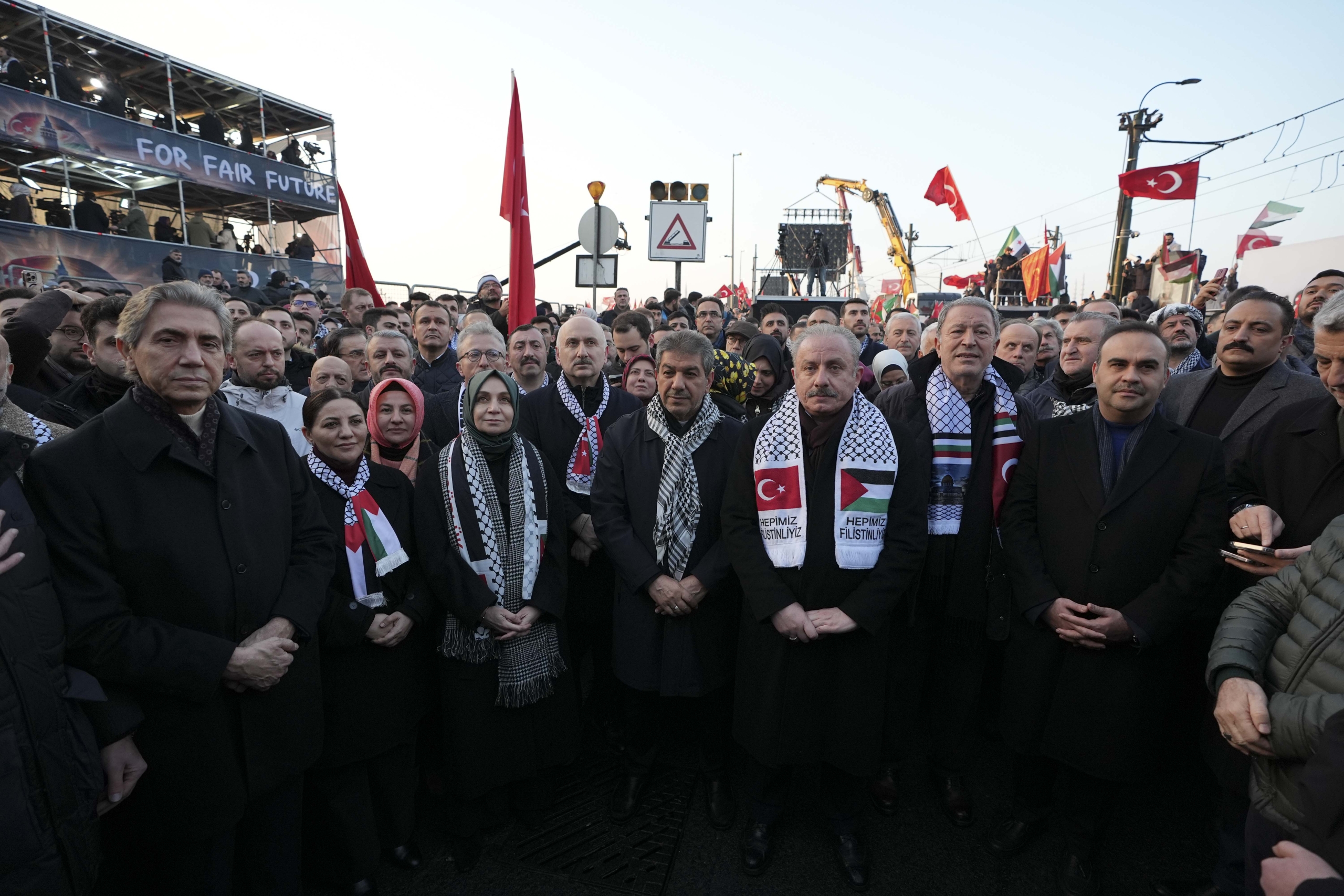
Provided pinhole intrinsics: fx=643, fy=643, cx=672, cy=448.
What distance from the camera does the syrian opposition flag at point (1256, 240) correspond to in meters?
18.0

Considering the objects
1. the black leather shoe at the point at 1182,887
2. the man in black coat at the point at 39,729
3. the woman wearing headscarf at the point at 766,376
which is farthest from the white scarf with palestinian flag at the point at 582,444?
the black leather shoe at the point at 1182,887

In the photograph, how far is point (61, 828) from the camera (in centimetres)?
160

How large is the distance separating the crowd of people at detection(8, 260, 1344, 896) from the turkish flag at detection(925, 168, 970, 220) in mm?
14858

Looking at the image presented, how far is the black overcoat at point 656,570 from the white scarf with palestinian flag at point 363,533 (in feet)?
2.98

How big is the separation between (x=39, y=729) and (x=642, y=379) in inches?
124

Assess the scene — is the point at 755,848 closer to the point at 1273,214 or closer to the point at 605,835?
the point at 605,835

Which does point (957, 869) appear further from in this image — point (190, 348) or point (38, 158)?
point (38, 158)

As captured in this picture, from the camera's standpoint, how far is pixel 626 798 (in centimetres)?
299

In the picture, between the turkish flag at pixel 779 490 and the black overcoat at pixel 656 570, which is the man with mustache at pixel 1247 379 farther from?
the black overcoat at pixel 656 570

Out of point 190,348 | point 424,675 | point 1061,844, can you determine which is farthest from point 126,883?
point 1061,844

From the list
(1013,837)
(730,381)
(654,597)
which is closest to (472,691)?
(654,597)

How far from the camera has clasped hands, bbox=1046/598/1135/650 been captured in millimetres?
2395

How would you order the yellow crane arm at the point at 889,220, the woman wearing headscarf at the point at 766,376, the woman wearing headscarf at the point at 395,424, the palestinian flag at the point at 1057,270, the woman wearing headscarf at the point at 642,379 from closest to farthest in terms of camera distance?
the woman wearing headscarf at the point at 395,424 → the woman wearing headscarf at the point at 642,379 → the woman wearing headscarf at the point at 766,376 → the palestinian flag at the point at 1057,270 → the yellow crane arm at the point at 889,220

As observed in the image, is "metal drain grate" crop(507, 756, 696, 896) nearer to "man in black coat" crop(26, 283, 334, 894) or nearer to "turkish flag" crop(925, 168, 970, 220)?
"man in black coat" crop(26, 283, 334, 894)
